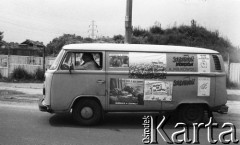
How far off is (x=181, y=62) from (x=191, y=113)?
4.52 feet

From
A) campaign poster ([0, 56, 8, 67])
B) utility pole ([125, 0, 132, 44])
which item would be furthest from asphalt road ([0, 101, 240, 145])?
campaign poster ([0, 56, 8, 67])

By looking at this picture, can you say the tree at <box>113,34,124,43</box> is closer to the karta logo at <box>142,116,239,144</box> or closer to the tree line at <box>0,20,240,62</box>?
the tree line at <box>0,20,240,62</box>

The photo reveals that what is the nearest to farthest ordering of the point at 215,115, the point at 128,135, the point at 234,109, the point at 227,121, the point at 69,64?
1. the point at 128,135
2. the point at 69,64
3. the point at 227,121
4. the point at 215,115
5. the point at 234,109

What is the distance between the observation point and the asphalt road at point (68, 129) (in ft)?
21.6

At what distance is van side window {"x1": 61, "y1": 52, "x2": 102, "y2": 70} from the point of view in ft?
26.1

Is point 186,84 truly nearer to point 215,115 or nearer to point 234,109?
point 215,115

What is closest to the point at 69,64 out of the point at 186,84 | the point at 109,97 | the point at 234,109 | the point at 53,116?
the point at 109,97

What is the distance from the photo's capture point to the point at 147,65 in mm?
7992

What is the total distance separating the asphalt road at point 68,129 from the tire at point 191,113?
40cm

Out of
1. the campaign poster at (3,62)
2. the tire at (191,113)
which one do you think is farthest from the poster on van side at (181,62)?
the campaign poster at (3,62)

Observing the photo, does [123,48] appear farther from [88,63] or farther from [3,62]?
[3,62]

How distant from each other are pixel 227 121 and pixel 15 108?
647cm

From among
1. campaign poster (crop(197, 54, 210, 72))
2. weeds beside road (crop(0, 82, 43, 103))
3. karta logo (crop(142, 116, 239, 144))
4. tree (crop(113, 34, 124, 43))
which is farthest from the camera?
tree (crop(113, 34, 124, 43))

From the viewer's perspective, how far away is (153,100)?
8.02 meters
